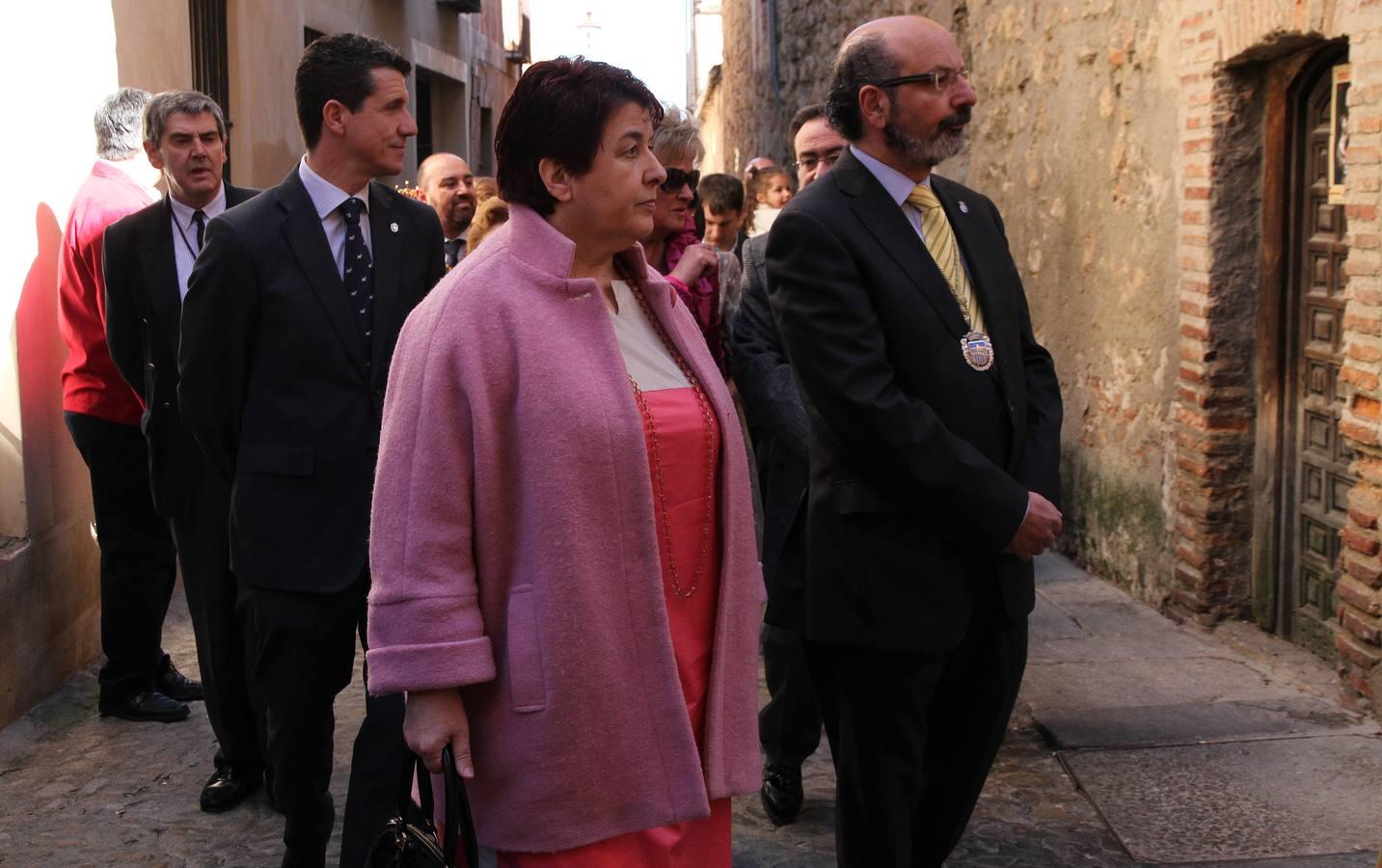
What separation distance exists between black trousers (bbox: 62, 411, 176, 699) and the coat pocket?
3270mm

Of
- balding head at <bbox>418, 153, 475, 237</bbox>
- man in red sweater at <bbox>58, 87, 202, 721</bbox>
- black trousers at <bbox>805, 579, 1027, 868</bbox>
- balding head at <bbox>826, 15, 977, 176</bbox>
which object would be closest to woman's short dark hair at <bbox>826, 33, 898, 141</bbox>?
balding head at <bbox>826, 15, 977, 176</bbox>

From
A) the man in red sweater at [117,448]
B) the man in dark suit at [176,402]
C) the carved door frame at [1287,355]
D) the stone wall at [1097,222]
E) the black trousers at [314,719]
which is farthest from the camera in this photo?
the stone wall at [1097,222]

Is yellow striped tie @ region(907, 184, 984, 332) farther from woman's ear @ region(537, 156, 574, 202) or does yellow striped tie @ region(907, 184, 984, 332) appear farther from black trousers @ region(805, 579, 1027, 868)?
woman's ear @ region(537, 156, 574, 202)

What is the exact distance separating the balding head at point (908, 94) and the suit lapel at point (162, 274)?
2.07 metres

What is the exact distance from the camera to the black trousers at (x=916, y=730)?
3244 millimetres

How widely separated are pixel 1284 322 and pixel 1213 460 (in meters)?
0.56

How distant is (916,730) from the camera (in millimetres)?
3256

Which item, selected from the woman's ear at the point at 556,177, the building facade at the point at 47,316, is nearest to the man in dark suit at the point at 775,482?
the woman's ear at the point at 556,177

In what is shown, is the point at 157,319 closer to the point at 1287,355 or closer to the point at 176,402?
the point at 176,402

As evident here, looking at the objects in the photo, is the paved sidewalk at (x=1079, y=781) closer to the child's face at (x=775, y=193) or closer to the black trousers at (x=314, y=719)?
the black trousers at (x=314, y=719)

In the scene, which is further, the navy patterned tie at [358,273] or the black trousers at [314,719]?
the navy patterned tie at [358,273]

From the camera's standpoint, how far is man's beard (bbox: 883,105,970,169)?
3.22m

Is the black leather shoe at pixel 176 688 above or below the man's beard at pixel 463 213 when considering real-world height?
below

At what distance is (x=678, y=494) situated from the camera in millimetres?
2500
